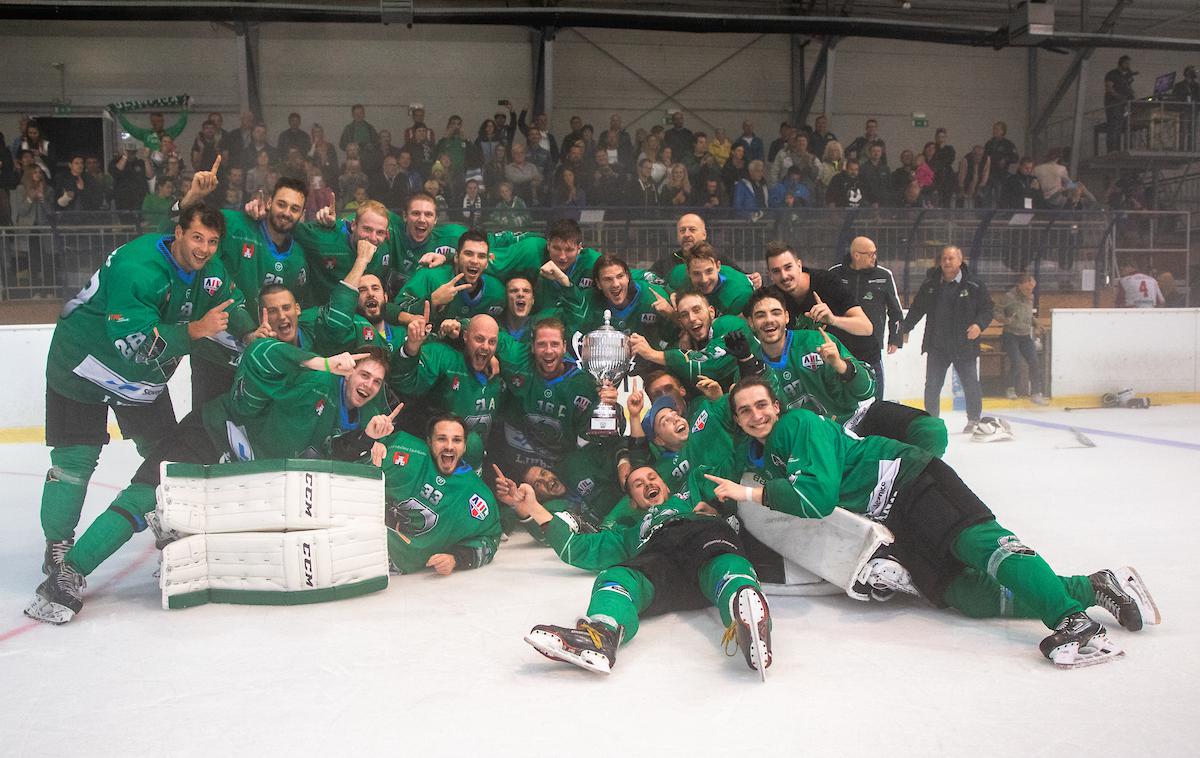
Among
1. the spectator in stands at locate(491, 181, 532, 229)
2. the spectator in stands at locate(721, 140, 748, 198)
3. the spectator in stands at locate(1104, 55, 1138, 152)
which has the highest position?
the spectator in stands at locate(1104, 55, 1138, 152)

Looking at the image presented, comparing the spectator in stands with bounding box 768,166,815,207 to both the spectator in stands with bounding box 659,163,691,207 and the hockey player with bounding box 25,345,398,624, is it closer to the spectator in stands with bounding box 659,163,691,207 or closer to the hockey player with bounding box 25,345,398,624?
the spectator in stands with bounding box 659,163,691,207

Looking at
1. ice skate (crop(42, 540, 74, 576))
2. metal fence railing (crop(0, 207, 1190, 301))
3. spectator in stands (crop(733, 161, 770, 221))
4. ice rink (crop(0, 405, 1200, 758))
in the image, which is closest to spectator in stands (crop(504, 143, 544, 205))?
metal fence railing (crop(0, 207, 1190, 301))

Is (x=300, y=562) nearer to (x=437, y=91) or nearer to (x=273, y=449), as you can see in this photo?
(x=273, y=449)

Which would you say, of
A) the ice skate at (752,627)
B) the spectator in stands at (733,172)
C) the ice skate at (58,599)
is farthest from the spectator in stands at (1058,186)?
the ice skate at (58,599)

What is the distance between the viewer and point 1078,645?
3.10 m

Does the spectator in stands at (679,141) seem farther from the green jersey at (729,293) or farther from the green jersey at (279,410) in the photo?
the green jersey at (279,410)

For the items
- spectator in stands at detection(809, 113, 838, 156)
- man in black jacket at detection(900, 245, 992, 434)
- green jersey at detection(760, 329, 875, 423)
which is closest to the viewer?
green jersey at detection(760, 329, 875, 423)

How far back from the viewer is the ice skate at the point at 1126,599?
342 cm

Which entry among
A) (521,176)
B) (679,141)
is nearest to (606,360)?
(521,176)

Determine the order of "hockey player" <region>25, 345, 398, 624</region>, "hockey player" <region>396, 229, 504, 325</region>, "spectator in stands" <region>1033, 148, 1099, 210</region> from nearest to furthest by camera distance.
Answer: "hockey player" <region>25, 345, 398, 624</region> → "hockey player" <region>396, 229, 504, 325</region> → "spectator in stands" <region>1033, 148, 1099, 210</region>

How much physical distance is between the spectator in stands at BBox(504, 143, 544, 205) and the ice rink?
817cm

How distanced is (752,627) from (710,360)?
2.09m

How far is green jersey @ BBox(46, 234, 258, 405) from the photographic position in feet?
13.5

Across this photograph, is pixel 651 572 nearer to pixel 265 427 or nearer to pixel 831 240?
pixel 265 427
